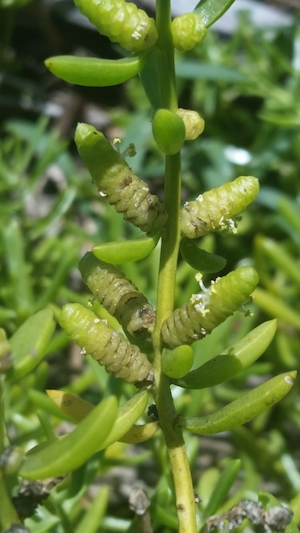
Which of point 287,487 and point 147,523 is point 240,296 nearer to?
point 147,523

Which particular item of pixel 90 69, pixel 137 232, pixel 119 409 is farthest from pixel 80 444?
Answer: pixel 137 232

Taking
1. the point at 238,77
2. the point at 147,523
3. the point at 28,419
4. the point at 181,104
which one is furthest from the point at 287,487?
the point at 181,104

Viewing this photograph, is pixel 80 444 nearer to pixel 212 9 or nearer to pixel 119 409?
pixel 119 409

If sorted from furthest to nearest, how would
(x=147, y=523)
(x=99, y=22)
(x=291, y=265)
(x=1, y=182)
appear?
(x=1, y=182) → (x=291, y=265) → (x=147, y=523) → (x=99, y=22)

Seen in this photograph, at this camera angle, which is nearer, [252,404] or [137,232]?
[252,404]

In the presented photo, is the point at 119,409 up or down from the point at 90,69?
down

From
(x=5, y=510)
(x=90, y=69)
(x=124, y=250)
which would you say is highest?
(x=90, y=69)
